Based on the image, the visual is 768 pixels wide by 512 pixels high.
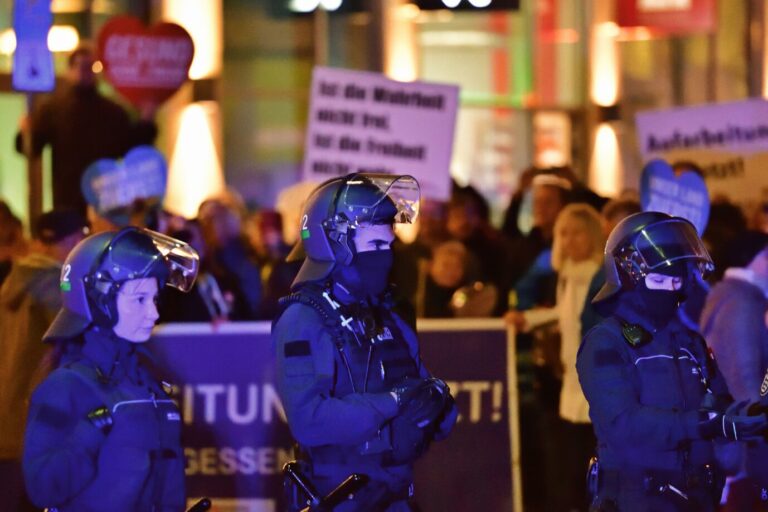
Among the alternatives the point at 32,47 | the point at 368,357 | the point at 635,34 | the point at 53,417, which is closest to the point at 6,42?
the point at 32,47

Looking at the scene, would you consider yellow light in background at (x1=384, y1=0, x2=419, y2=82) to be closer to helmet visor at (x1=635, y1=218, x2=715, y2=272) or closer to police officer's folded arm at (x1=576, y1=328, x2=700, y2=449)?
helmet visor at (x1=635, y1=218, x2=715, y2=272)

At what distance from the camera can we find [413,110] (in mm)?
10359

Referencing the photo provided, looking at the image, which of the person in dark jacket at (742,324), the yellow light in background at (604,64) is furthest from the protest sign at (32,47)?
the yellow light in background at (604,64)

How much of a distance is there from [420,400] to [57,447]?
1.09 m

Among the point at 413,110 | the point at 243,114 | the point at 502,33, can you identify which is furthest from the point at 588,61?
the point at 413,110

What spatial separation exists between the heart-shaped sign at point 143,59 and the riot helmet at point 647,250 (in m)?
5.28

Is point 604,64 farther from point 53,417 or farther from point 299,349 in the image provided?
point 53,417

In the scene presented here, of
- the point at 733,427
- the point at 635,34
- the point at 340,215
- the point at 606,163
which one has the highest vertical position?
the point at 635,34

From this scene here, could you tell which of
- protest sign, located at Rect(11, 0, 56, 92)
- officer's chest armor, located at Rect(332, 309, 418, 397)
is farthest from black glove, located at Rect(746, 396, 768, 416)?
protest sign, located at Rect(11, 0, 56, 92)

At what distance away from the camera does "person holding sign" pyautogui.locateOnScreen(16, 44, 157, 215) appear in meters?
9.66

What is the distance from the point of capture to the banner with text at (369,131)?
10.3 m

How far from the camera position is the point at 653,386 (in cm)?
500

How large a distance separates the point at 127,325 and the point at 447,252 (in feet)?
16.7

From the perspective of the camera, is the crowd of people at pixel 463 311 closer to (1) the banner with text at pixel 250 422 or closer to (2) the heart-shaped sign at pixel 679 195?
(2) the heart-shaped sign at pixel 679 195
